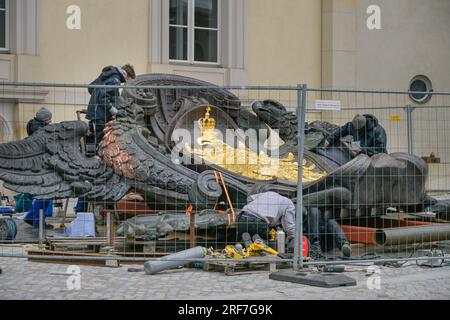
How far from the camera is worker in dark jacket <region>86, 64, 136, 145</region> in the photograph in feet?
37.2

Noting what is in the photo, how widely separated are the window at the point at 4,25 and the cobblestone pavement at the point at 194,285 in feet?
29.5

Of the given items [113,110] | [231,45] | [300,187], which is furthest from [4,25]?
[300,187]

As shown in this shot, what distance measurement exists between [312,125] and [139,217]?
12.7 ft

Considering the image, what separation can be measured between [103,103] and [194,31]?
29.6 ft

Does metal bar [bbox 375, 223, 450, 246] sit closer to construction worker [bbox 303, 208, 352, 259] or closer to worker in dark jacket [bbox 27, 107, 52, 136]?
construction worker [bbox 303, 208, 352, 259]

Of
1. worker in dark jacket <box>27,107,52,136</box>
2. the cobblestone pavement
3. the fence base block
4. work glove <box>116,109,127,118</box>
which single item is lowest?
the cobblestone pavement

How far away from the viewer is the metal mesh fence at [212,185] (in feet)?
33.3

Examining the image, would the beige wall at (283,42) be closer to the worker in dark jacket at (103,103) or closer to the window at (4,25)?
the window at (4,25)

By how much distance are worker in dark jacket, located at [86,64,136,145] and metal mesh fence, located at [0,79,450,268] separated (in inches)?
1.9

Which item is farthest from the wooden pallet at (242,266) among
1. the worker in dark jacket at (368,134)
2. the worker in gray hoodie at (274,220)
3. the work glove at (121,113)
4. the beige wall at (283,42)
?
the beige wall at (283,42)

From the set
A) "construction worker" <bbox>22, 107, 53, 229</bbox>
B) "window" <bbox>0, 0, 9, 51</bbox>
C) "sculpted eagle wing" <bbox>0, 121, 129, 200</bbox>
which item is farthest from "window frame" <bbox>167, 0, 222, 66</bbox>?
"sculpted eagle wing" <bbox>0, 121, 129, 200</bbox>

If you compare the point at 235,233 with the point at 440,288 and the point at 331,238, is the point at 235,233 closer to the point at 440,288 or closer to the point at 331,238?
the point at 331,238

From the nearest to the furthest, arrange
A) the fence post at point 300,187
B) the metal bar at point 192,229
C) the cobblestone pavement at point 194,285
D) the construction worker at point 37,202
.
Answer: the cobblestone pavement at point 194,285
the fence post at point 300,187
the metal bar at point 192,229
the construction worker at point 37,202

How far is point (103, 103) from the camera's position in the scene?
11.4 m
